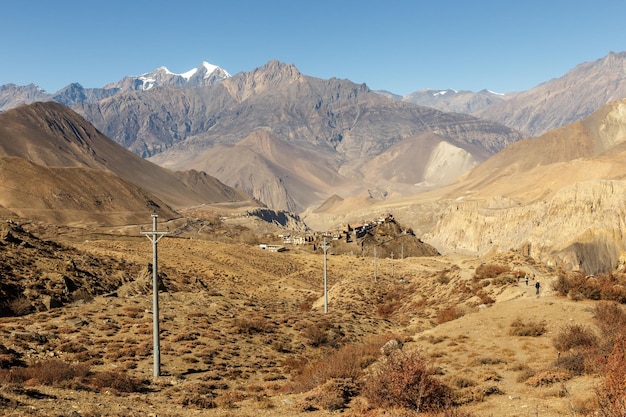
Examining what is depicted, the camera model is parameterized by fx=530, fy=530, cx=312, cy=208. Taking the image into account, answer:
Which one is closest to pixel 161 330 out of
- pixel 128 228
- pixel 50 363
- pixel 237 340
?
pixel 237 340

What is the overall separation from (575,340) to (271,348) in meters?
12.9

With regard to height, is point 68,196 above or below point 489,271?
above

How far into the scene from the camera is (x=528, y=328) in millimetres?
22969

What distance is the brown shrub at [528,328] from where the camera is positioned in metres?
22.8

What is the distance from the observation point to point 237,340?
25375 mm

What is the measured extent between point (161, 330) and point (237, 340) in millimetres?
3651

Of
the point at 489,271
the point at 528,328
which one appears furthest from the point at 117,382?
the point at 489,271

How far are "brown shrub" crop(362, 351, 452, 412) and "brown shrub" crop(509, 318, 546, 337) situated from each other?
9.83 metres

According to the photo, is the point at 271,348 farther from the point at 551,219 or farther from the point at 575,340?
the point at 551,219

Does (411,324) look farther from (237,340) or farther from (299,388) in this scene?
(299,388)

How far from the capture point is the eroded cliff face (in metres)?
87.5

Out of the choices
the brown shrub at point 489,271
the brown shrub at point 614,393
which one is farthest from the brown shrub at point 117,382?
the brown shrub at point 489,271

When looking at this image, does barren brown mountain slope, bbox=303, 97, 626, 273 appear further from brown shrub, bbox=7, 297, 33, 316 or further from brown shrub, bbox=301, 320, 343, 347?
brown shrub, bbox=7, 297, 33, 316

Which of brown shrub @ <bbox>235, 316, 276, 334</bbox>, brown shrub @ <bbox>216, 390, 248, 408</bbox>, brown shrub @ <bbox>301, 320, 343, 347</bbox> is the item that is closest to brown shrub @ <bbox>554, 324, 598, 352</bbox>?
brown shrub @ <bbox>301, 320, 343, 347</bbox>
